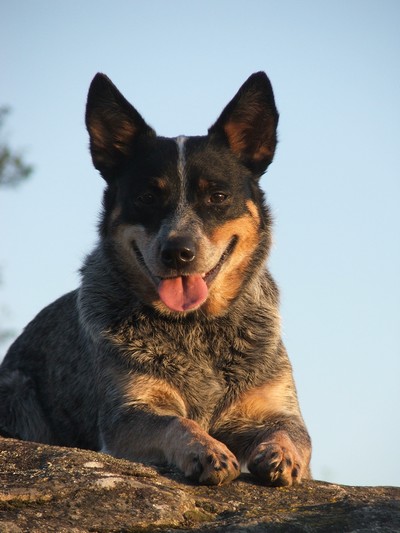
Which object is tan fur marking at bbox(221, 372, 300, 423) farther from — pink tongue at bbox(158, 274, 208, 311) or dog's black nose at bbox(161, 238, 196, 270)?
dog's black nose at bbox(161, 238, 196, 270)

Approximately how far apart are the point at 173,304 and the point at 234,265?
554mm

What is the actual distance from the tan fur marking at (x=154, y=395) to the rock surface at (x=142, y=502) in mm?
1310

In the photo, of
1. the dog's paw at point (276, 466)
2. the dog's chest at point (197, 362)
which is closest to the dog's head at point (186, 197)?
the dog's chest at point (197, 362)

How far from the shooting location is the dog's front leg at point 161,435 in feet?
14.4

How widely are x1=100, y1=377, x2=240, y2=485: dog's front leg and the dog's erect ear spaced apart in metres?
1.75

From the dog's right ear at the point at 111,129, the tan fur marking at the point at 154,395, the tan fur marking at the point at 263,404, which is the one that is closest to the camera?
the tan fur marking at the point at 154,395

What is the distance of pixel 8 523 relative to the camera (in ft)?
10.6

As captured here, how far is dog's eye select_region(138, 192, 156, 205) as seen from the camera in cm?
592

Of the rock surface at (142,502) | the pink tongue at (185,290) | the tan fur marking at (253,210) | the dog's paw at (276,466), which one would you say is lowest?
the rock surface at (142,502)

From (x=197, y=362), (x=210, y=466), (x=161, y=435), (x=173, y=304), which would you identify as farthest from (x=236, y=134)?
(x=210, y=466)

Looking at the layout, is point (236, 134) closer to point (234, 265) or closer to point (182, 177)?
point (182, 177)

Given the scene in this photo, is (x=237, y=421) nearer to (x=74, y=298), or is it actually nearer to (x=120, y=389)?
(x=120, y=389)

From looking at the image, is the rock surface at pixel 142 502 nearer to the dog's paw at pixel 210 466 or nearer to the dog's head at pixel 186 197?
the dog's paw at pixel 210 466

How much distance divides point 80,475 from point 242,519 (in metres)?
0.73
